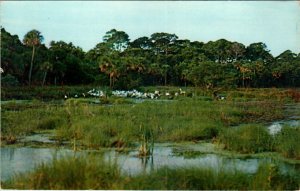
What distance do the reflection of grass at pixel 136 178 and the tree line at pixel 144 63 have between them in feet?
4.10

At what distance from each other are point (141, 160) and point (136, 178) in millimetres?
518

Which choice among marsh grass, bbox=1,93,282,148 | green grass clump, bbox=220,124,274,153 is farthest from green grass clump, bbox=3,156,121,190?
green grass clump, bbox=220,124,274,153

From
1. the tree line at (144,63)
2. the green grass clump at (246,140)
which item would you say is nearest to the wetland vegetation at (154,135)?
the green grass clump at (246,140)

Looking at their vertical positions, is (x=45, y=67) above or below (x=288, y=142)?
above

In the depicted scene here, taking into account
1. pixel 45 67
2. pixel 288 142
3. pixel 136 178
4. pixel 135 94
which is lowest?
pixel 136 178

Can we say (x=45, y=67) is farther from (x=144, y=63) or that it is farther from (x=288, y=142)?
(x=288, y=142)

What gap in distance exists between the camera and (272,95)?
7254 mm

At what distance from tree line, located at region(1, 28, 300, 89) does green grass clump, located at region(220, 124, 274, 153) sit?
647 millimetres

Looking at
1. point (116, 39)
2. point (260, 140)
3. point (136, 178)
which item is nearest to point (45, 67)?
point (116, 39)

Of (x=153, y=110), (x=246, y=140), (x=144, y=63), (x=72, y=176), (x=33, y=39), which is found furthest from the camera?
(x=246, y=140)

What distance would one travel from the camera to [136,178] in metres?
5.70

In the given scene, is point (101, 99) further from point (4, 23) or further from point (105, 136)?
point (4, 23)

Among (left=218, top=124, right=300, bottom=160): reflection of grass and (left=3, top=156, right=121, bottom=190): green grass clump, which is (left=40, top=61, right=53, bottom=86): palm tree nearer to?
(left=3, top=156, right=121, bottom=190): green grass clump

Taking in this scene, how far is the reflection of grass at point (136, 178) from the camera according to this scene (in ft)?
18.3
